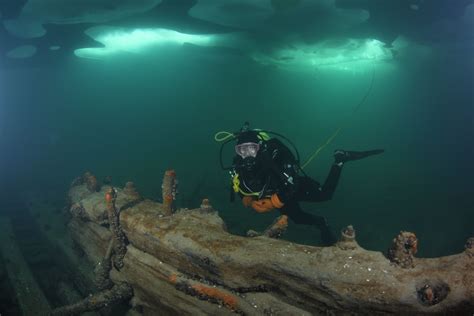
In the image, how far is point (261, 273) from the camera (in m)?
4.60

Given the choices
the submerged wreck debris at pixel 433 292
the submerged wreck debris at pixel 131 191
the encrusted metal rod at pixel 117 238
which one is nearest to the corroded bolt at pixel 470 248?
the submerged wreck debris at pixel 433 292

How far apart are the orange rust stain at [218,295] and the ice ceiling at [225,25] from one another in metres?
12.6

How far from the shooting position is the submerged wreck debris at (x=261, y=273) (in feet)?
12.0

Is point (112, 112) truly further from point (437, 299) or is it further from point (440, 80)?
point (437, 299)

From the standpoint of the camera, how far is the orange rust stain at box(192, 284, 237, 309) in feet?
15.4

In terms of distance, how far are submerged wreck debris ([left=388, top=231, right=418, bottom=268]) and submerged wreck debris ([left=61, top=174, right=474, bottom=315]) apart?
0.4 inches

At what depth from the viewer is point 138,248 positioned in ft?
20.0

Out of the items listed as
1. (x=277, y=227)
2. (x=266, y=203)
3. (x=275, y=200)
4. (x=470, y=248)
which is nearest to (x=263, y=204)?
(x=266, y=203)

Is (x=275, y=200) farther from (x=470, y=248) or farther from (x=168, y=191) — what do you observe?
(x=470, y=248)

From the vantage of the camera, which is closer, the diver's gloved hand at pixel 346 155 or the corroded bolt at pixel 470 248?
the corroded bolt at pixel 470 248

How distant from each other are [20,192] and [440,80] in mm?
39435

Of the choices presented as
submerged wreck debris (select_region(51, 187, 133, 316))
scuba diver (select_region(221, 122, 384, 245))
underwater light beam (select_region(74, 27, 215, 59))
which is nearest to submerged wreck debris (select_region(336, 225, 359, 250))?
scuba diver (select_region(221, 122, 384, 245))

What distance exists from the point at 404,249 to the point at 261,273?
1.93m

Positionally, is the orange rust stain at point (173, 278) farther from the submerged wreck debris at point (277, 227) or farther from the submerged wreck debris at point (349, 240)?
the submerged wreck debris at point (349, 240)
